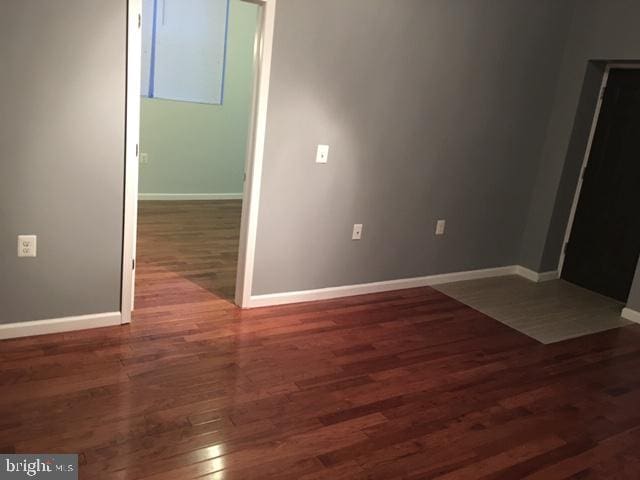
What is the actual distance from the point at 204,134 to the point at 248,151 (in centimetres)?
322

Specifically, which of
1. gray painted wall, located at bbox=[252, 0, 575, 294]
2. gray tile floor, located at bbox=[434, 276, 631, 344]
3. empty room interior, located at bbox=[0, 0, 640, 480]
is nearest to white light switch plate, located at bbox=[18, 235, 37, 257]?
empty room interior, located at bbox=[0, 0, 640, 480]

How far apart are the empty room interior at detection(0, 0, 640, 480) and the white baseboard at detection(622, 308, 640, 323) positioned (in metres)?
0.07

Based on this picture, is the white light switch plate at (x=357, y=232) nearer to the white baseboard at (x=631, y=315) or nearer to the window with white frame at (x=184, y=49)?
the white baseboard at (x=631, y=315)

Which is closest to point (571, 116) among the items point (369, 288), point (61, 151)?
point (369, 288)

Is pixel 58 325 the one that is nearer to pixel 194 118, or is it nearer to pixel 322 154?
pixel 322 154

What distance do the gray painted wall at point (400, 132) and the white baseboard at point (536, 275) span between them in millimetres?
344

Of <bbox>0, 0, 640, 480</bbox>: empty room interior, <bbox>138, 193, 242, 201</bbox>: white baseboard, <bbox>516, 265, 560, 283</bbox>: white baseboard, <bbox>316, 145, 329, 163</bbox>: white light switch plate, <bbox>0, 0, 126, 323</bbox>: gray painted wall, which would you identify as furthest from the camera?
<bbox>138, 193, 242, 201</bbox>: white baseboard

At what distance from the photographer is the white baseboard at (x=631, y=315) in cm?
411

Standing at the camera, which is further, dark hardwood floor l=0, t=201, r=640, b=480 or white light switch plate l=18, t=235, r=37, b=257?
white light switch plate l=18, t=235, r=37, b=257

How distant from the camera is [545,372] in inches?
125

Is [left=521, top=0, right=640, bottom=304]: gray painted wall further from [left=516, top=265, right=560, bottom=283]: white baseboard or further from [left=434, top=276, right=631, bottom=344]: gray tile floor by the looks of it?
[left=434, top=276, right=631, bottom=344]: gray tile floor

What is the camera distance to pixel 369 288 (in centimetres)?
409

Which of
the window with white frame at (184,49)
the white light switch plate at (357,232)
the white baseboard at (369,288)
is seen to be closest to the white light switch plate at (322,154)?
the white light switch plate at (357,232)

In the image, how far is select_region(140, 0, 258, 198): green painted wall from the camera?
6031 mm
